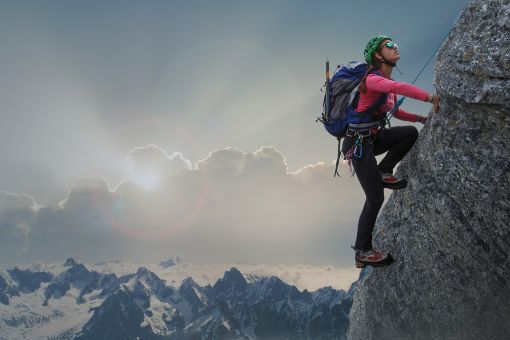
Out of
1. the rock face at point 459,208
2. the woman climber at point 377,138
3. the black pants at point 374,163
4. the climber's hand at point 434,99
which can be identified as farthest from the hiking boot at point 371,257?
the climber's hand at point 434,99

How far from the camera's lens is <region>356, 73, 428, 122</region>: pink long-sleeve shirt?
898 cm

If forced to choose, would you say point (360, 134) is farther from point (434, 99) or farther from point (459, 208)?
point (459, 208)

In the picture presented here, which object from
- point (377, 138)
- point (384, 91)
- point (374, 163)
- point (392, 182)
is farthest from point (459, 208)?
point (384, 91)

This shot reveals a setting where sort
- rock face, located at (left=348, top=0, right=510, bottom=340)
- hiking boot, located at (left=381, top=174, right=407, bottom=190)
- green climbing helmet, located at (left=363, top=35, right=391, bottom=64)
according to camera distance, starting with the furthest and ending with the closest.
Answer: hiking boot, located at (left=381, top=174, right=407, bottom=190) < green climbing helmet, located at (left=363, top=35, right=391, bottom=64) < rock face, located at (left=348, top=0, right=510, bottom=340)

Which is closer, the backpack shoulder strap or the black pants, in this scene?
the backpack shoulder strap

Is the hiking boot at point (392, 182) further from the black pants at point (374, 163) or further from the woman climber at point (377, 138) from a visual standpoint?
the black pants at point (374, 163)

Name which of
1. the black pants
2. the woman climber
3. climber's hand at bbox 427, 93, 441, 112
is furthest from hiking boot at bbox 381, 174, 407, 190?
climber's hand at bbox 427, 93, 441, 112

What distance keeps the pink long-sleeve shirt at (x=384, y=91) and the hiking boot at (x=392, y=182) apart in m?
2.00

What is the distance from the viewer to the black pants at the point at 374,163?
1077 cm

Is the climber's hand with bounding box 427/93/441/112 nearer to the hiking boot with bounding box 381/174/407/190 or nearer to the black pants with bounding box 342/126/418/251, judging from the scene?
the black pants with bounding box 342/126/418/251

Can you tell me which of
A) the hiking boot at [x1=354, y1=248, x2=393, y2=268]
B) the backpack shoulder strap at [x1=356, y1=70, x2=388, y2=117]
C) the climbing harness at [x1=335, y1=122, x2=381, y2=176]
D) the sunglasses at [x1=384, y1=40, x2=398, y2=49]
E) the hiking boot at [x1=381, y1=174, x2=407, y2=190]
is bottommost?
the hiking boot at [x1=354, y1=248, x2=393, y2=268]

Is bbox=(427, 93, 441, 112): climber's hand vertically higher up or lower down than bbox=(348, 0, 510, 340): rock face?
higher up

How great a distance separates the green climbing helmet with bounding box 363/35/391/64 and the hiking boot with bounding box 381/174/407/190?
3.16 m

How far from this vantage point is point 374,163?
10812 millimetres
